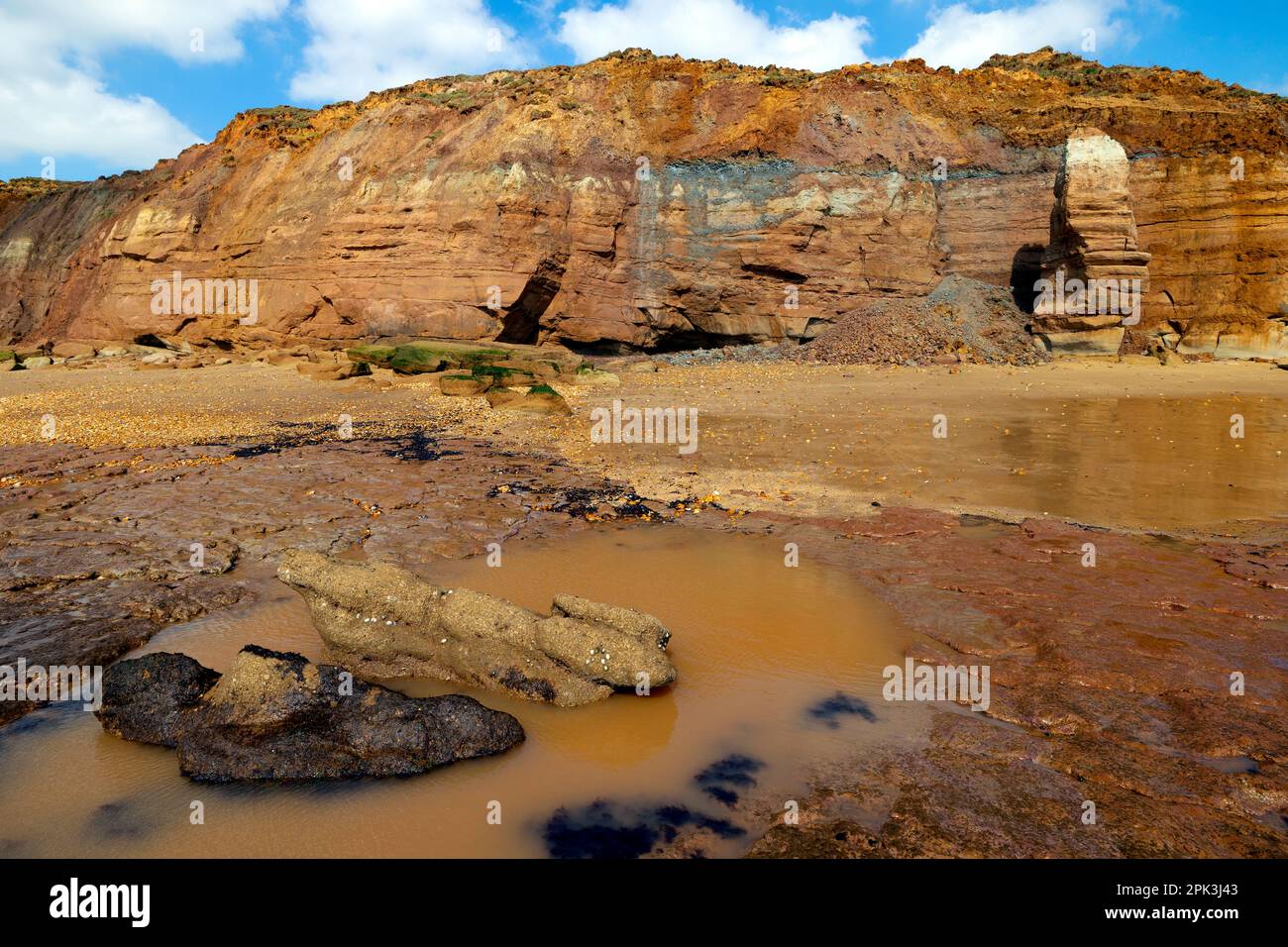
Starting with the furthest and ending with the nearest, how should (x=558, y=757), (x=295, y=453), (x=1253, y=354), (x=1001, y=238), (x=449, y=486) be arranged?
(x=1001, y=238), (x=1253, y=354), (x=295, y=453), (x=449, y=486), (x=558, y=757)

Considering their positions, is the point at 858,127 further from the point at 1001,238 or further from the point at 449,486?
the point at 449,486

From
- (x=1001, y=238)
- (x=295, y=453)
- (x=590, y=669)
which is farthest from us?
(x=1001, y=238)

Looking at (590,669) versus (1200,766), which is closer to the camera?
(1200,766)

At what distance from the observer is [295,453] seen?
10500 millimetres

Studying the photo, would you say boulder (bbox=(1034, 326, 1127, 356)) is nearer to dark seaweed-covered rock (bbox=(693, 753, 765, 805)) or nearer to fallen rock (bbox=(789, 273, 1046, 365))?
fallen rock (bbox=(789, 273, 1046, 365))

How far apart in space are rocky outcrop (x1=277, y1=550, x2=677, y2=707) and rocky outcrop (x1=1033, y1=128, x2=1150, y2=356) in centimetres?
2257

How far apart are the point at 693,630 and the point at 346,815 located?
2.55 meters

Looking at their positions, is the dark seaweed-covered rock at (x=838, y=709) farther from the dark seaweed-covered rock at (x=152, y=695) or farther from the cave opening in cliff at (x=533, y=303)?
the cave opening in cliff at (x=533, y=303)

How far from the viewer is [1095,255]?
2156 centimetres

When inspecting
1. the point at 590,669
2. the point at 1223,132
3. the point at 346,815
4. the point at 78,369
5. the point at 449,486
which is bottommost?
the point at 346,815

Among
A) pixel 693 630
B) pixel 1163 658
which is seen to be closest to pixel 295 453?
pixel 693 630

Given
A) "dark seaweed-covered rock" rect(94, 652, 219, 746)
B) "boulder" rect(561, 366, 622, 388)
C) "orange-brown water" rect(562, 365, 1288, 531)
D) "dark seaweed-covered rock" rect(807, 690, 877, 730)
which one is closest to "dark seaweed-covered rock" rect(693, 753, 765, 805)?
"dark seaweed-covered rock" rect(807, 690, 877, 730)

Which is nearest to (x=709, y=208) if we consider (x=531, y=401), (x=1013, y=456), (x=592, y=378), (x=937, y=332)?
(x=937, y=332)

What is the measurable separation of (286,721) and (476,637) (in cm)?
114
